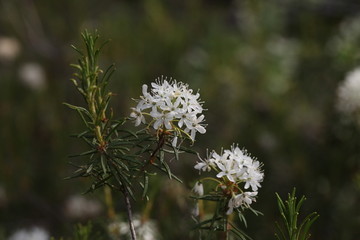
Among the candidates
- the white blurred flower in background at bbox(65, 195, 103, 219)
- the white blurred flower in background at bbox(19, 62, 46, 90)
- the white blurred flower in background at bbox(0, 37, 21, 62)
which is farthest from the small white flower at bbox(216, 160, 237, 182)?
the white blurred flower in background at bbox(0, 37, 21, 62)

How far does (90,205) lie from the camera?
303cm

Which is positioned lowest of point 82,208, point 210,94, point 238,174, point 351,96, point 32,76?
point 238,174

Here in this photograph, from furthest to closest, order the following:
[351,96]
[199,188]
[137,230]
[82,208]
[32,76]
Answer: [32,76] → [82,208] → [351,96] → [137,230] → [199,188]

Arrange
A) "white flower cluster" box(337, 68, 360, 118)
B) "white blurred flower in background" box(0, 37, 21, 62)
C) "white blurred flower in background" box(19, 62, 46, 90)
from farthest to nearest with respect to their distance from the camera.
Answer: "white blurred flower in background" box(0, 37, 21, 62) → "white blurred flower in background" box(19, 62, 46, 90) → "white flower cluster" box(337, 68, 360, 118)

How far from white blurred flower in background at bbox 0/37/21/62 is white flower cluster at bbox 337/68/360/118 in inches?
121

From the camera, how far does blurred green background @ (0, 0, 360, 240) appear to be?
2.75 meters

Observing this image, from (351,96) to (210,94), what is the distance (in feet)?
5.79

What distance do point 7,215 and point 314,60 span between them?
7.59 ft

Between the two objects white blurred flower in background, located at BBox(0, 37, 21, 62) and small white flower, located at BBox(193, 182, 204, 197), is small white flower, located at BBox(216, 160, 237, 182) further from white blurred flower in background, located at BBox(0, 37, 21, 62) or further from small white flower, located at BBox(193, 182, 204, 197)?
white blurred flower in background, located at BBox(0, 37, 21, 62)

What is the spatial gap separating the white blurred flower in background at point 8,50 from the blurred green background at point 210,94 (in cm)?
1

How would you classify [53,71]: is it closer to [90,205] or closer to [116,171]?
[90,205]

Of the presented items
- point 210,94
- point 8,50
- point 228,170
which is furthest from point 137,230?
point 8,50

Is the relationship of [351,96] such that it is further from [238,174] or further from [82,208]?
[82,208]

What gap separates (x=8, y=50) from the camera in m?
4.46
